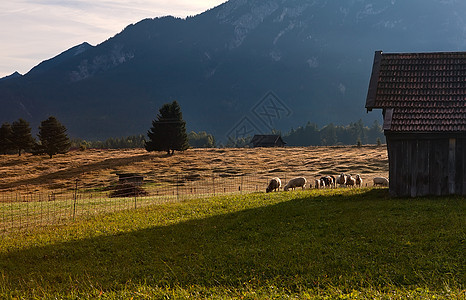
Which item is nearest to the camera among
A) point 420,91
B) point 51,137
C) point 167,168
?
point 420,91

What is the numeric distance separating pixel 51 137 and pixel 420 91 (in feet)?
248

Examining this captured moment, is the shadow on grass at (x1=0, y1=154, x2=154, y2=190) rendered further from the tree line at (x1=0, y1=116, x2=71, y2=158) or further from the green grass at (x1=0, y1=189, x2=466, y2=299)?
the green grass at (x1=0, y1=189, x2=466, y2=299)

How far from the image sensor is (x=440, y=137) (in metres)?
20.7

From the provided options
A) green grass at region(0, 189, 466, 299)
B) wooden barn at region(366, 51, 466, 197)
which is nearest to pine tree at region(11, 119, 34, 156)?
green grass at region(0, 189, 466, 299)

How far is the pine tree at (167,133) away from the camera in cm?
8119

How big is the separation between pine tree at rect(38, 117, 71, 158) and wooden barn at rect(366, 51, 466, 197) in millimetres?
73231

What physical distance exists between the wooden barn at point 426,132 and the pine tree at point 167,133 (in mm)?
61941

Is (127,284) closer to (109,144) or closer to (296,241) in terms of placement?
(296,241)

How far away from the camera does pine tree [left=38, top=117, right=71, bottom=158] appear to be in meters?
81.5

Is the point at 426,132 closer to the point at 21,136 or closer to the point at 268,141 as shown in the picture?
the point at 21,136

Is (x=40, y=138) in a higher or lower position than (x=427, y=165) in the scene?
higher

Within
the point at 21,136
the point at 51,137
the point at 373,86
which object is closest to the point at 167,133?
the point at 51,137

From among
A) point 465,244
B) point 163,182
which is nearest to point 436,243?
point 465,244

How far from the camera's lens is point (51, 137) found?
269 feet
